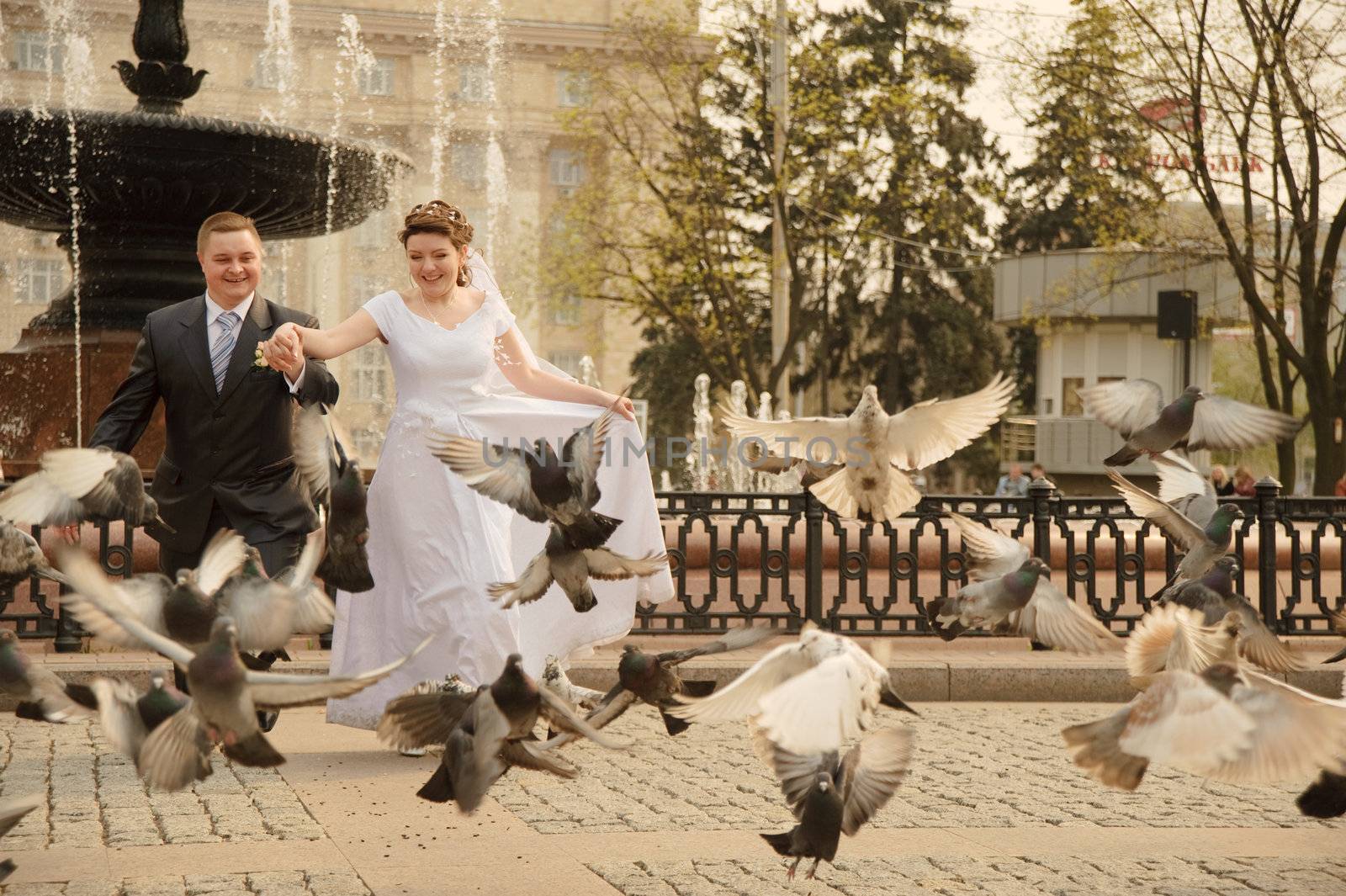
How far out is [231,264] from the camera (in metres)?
6.08

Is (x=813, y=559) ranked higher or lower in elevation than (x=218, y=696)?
lower

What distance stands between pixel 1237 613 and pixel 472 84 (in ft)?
184

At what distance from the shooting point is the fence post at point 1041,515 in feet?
36.8

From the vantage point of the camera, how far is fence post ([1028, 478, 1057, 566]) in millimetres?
11219

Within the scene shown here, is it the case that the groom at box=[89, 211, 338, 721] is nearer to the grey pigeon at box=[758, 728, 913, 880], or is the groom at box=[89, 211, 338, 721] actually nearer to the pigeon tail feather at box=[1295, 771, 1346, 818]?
the grey pigeon at box=[758, 728, 913, 880]

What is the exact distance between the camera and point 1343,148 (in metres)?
22.0

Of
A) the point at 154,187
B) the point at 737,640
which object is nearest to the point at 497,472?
the point at 737,640

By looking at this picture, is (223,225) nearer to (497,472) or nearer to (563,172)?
(497,472)

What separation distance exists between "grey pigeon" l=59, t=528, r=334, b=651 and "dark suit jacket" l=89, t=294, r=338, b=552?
116 centimetres

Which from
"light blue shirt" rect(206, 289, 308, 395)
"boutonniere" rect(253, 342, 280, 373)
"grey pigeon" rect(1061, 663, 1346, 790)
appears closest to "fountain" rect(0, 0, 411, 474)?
"light blue shirt" rect(206, 289, 308, 395)

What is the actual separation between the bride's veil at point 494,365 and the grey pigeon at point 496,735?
2688mm

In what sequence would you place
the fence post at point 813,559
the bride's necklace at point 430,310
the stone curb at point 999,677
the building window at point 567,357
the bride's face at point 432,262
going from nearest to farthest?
1. the bride's face at point 432,262
2. the bride's necklace at point 430,310
3. the stone curb at point 999,677
4. the fence post at point 813,559
5. the building window at point 567,357

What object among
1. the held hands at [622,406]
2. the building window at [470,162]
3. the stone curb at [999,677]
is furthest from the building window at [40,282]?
the held hands at [622,406]

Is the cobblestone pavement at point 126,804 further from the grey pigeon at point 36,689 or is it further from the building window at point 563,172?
the building window at point 563,172
